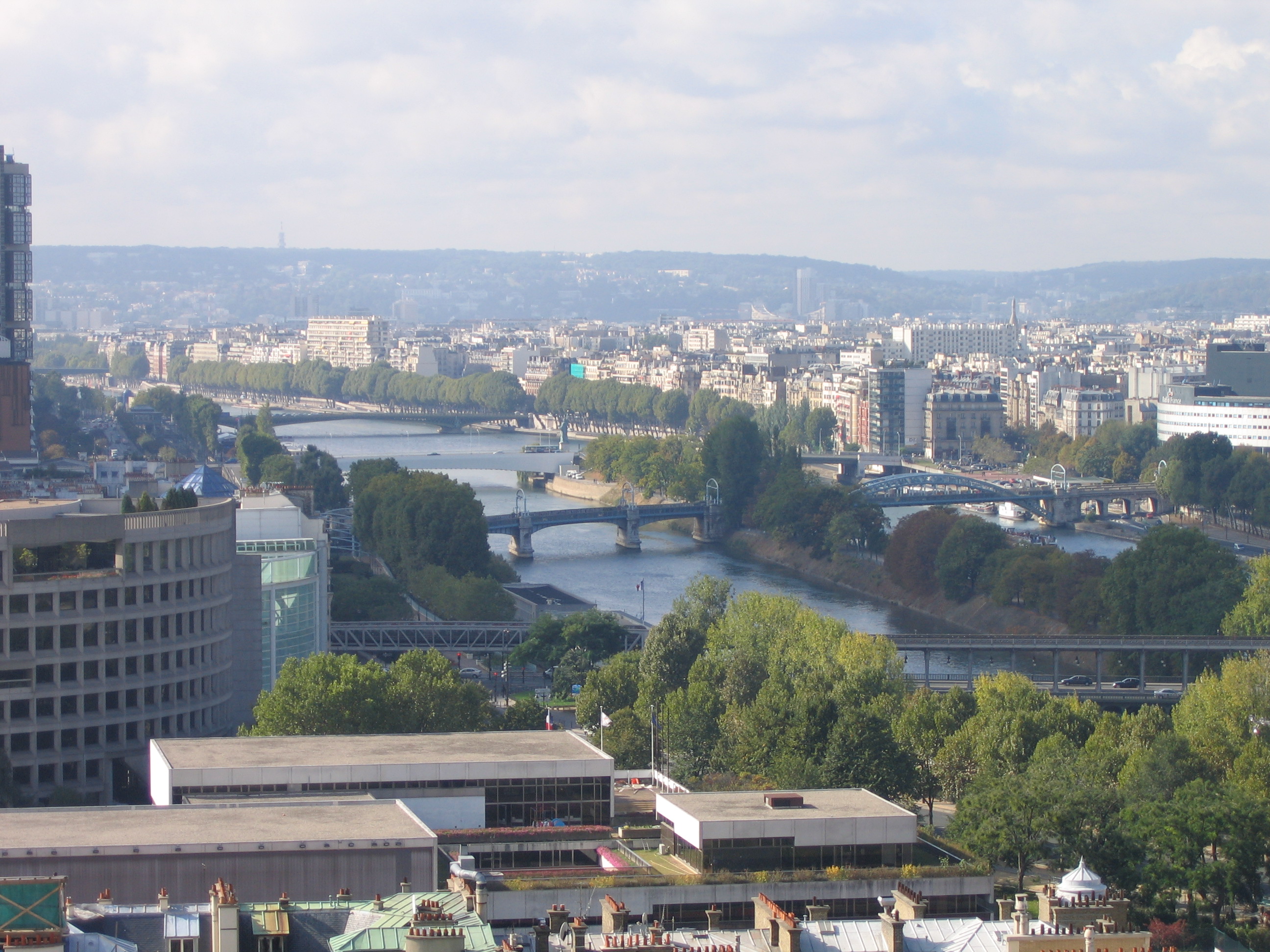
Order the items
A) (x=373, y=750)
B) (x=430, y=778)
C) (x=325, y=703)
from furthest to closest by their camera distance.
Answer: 1. (x=325, y=703)
2. (x=373, y=750)
3. (x=430, y=778)

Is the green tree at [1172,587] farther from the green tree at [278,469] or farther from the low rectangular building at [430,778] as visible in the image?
the green tree at [278,469]

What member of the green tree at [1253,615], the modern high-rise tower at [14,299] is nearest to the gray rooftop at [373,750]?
the green tree at [1253,615]

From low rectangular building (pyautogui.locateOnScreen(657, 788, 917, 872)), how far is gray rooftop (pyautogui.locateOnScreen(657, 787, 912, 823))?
12 millimetres

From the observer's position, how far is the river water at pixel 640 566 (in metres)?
52.6

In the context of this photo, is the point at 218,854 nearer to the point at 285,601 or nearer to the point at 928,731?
the point at 928,731

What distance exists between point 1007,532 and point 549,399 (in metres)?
66.8

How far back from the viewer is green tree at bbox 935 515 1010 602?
54969 millimetres

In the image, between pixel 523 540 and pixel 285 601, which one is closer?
pixel 285 601

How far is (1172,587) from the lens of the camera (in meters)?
45.7

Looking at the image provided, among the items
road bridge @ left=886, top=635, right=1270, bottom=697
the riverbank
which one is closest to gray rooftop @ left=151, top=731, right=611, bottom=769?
Result: road bridge @ left=886, top=635, right=1270, bottom=697

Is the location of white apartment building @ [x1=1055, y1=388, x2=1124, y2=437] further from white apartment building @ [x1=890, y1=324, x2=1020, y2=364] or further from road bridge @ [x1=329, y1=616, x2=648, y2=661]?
road bridge @ [x1=329, y1=616, x2=648, y2=661]

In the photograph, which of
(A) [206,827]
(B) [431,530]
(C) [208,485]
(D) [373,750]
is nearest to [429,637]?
(C) [208,485]

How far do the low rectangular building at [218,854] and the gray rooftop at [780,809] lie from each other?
225 centimetres

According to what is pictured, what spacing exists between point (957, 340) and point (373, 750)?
509ft
